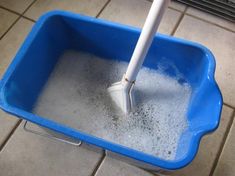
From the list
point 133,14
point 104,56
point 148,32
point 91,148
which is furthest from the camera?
point 133,14

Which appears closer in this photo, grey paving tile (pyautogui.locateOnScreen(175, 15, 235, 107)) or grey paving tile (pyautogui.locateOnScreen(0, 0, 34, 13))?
grey paving tile (pyautogui.locateOnScreen(175, 15, 235, 107))

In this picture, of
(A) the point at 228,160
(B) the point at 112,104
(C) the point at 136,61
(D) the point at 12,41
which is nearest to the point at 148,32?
(C) the point at 136,61

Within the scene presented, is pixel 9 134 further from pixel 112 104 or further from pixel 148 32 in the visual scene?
pixel 148 32

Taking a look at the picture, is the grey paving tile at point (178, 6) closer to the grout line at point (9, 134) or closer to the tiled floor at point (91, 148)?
the tiled floor at point (91, 148)

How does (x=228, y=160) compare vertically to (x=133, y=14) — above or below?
below

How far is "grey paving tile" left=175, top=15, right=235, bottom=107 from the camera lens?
0.77m

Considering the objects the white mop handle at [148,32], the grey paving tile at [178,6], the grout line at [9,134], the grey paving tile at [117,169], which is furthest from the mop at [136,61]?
the grey paving tile at [178,6]

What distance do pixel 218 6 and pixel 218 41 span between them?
0.09 m

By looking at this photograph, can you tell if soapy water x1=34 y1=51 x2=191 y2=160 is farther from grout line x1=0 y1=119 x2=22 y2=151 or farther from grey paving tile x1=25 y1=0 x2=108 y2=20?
grey paving tile x1=25 y1=0 x2=108 y2=20

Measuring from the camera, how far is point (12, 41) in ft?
2.71

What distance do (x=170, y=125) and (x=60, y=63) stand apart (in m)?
0.30

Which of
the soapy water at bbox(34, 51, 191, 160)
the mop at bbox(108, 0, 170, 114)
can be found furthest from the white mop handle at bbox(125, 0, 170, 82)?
the soapy water at bbox(34, 51, 191, 160)

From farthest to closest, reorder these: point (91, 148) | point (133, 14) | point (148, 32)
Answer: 1. point (133, 14)
2. point (91, 148)
3. point (148, 32)

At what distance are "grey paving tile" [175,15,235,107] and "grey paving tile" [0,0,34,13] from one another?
16.7 inches
